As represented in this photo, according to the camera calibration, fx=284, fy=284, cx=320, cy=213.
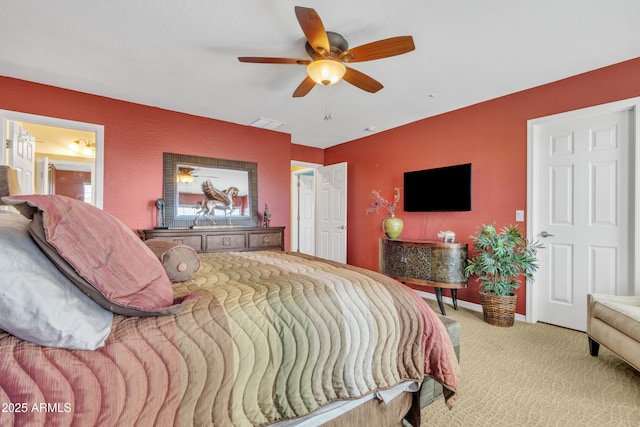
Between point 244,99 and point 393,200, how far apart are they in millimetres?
2494

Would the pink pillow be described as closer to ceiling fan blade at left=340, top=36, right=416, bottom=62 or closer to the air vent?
ceiling fan blade at left=340, top=36, right=416, bottom=62

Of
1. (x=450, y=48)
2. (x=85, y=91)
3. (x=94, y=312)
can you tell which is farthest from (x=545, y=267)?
(x=85, y=91)

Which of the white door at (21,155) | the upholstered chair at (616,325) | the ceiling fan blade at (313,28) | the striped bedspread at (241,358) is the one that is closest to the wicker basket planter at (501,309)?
the upholstered chair at (616,325)

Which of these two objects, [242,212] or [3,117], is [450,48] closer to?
[242,212]

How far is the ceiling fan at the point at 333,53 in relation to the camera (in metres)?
1.75

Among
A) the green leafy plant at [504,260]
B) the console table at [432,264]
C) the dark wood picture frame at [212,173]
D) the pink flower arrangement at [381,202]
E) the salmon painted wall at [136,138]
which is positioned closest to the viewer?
the green leafy plant at [504,260]

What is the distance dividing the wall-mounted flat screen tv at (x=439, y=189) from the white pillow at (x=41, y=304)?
353 cm

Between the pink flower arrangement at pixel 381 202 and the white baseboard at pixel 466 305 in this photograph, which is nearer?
the white baseboard at pixel 466 305

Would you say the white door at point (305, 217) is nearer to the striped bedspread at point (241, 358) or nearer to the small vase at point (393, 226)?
the small vase at point (393, 226)

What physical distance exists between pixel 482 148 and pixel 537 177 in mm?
647

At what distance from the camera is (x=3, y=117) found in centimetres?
275

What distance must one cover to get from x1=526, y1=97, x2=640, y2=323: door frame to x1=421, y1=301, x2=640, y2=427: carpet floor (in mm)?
490

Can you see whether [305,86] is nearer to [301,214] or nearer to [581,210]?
[581,210]

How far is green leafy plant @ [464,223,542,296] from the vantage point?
278 centimetres
